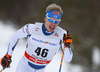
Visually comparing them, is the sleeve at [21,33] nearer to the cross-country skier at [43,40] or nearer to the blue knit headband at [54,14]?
the cross-country skier at [43,40]

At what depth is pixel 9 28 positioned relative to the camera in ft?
38.5

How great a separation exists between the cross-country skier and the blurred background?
6918 millimetres

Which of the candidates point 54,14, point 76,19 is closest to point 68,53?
point 54,14

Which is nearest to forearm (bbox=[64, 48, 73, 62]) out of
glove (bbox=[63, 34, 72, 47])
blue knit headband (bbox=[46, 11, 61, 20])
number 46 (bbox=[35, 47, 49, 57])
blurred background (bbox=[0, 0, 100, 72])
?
glove (bbox=[63, 34, 72, 47])

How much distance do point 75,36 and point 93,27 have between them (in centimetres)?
177

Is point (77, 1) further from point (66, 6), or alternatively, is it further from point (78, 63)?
point (78, 63)

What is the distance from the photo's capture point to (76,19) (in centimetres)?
1195

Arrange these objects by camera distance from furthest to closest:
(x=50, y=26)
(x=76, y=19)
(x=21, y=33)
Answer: (x=76, y=19) < (x=21, y=33) < (x=50, y=26)

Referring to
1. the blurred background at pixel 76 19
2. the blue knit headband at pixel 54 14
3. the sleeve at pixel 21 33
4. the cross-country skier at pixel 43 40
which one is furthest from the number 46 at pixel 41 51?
the blurred background at pixel 76 19

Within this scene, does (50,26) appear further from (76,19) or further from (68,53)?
(76,19)

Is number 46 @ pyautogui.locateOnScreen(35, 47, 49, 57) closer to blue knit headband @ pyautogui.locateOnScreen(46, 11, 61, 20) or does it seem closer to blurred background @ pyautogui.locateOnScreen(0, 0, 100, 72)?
blue knit headband @ pyautogui.locateOnScreen(46, 11, 61, 20)

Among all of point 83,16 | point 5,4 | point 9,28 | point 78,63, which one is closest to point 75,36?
point 78,63

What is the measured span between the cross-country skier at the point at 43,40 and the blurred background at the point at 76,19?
692 centimetres

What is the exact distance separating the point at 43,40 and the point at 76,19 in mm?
9037
